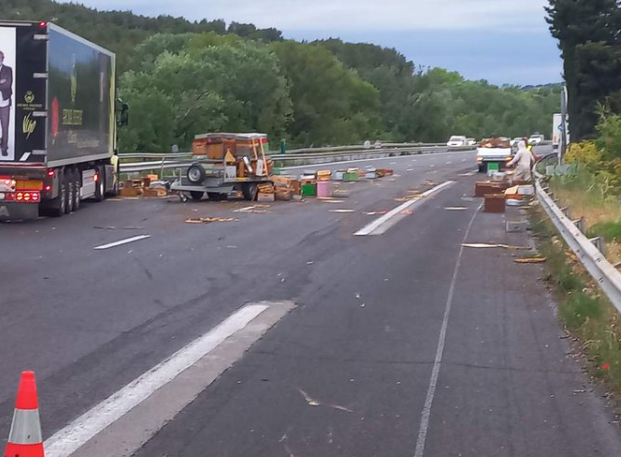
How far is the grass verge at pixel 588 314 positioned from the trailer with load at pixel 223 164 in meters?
15.1

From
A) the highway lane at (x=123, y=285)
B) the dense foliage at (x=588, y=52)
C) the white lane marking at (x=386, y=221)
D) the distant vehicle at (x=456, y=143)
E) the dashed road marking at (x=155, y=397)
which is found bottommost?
the dashed road marking at (x=155, y=397)

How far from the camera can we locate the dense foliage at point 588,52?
49062 mm

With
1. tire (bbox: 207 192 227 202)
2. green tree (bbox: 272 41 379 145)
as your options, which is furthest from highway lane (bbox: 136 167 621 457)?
green tree (bbox: 272 41 379 145)

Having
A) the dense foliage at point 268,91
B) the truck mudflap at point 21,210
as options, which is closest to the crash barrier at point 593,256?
the truck mudflap at point 21,210

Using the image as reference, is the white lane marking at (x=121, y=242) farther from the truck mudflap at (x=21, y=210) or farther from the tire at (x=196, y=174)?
the tire at (x=196, y=174)

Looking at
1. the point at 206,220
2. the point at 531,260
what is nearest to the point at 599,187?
the point at 206,220

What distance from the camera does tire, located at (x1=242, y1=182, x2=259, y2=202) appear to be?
1187 inches

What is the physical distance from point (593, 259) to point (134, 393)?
513cm

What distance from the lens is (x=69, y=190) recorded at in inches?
969

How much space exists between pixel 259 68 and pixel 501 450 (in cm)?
7801

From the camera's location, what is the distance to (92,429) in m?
6.59

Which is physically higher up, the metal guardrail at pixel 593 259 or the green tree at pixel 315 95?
the green tree at pixel 315 95

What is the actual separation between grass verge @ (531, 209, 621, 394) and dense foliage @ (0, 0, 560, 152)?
52866 millimetres

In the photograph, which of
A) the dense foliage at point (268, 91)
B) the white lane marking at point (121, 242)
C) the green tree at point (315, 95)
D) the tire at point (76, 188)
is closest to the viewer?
the white lane marking at point (121, 242)
